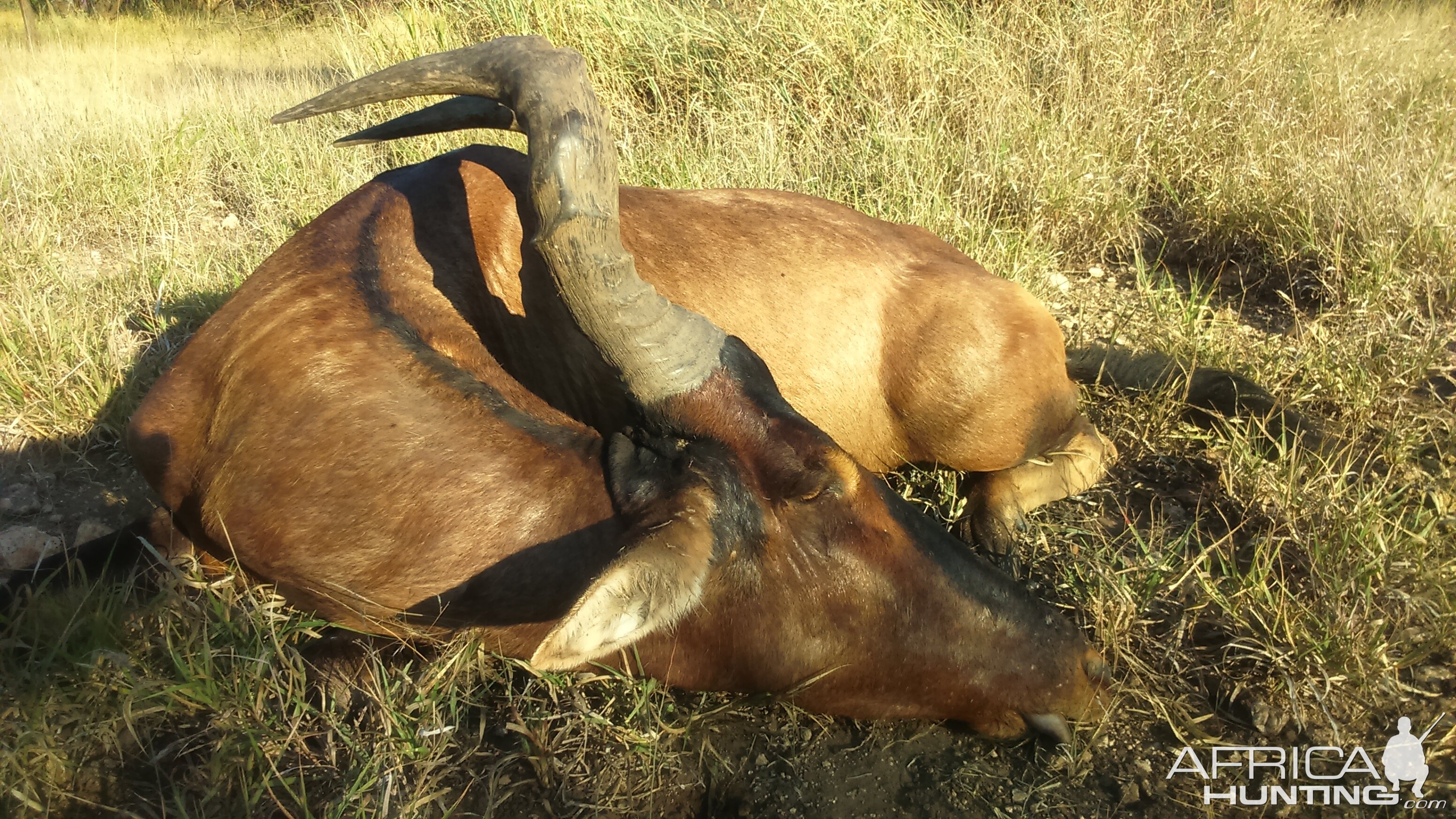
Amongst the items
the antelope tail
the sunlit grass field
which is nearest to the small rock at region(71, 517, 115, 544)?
the sunlit grass field

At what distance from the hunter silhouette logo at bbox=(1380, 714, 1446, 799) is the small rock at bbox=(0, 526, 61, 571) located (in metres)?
4.11

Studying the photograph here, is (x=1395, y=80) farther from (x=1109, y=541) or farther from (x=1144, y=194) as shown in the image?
(x=1109, y=541)

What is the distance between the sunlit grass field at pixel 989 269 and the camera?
7.98 ft

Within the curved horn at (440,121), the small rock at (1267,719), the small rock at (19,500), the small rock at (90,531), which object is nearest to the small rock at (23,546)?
the small rock at (90,531)

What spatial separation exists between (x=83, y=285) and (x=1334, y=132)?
730 cm

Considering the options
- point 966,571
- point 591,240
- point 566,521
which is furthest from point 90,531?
point 966,571

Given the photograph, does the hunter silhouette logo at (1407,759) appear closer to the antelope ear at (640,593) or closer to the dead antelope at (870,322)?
the dead antelope at (870,322)

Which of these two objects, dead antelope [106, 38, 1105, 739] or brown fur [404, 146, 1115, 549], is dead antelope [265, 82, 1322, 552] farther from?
dead antelope [106, 38, 1105, 739]

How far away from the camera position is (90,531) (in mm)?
3367

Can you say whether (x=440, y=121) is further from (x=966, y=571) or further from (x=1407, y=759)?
(x=1407, y=759)

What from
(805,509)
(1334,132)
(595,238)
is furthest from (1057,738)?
(1334,132)

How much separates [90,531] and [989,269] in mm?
4256

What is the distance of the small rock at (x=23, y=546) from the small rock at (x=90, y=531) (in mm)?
65

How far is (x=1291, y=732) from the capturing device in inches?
102
